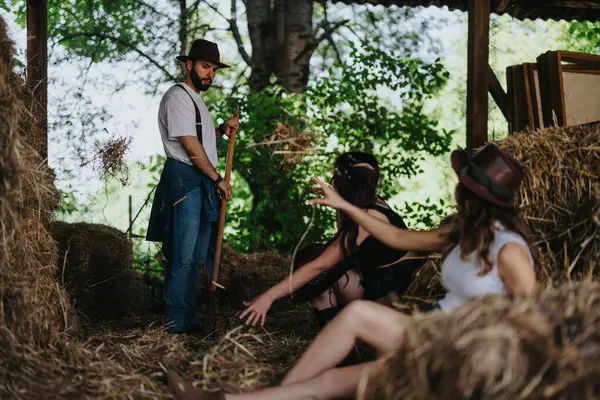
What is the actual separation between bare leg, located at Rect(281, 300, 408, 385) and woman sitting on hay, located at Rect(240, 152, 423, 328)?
86 cm

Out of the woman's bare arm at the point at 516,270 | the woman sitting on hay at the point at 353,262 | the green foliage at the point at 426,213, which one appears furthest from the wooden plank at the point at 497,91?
the woman's bare arm at the point at 516,270

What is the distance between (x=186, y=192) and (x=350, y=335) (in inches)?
86.8

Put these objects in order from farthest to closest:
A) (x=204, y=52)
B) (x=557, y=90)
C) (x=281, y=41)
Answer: (x=281, y=41), (x=557, y=90), (x=204, y=52)

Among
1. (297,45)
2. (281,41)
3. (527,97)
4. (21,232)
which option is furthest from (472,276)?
(281,41)

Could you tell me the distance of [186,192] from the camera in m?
5.18

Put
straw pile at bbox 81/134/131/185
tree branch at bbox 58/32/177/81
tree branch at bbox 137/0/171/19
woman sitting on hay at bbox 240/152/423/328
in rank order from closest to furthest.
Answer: woman sitting on hay at bbox 240/152/423/328
straw pile at bbox 81/134/131/185
tree branch at bbox 58/32/177/81
tree branch at bbox 137/0/171/19

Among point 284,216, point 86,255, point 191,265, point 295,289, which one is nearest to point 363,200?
point 295,289

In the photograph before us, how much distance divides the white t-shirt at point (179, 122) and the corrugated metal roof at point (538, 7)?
2.69m

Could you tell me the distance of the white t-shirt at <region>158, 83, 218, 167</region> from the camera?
17.0 ft

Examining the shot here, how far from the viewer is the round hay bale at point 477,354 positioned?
8.09 ft

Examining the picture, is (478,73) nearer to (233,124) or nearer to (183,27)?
(233,124)

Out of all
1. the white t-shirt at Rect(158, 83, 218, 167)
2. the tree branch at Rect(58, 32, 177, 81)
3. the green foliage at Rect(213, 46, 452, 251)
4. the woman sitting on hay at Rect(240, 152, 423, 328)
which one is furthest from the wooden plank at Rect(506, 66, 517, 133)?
the tree branch at Rect(58, 32, 177, 81)

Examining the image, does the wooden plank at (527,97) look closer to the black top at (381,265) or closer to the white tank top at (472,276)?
the black top at (381,265)

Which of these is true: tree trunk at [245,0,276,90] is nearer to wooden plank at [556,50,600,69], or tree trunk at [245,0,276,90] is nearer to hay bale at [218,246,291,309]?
hay bale at [218,246,291,309]
